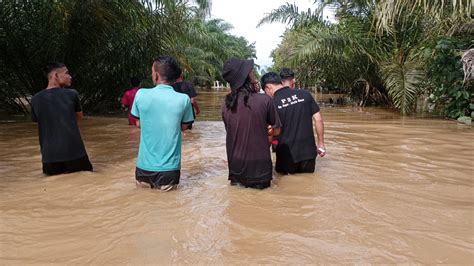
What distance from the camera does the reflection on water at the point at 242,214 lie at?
288cm

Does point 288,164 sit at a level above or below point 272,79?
below

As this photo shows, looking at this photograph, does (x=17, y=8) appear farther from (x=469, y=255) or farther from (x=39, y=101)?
(x=469, y=255)

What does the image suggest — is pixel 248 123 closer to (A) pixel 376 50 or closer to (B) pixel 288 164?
(B) pixel 288 164

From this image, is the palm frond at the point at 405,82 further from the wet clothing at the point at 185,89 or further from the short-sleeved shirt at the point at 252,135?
the short-sleeved shirt at the point at 252,135

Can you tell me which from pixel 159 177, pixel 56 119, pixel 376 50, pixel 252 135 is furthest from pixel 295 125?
pixel 376 50

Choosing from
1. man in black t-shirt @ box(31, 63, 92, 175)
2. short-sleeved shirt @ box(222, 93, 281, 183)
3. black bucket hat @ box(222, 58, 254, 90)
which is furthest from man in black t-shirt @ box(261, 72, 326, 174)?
man in black t-shirt @ box(31, 63, 92, 175)

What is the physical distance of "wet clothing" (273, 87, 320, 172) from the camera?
5.10 meters

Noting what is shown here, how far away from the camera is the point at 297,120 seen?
5.09m

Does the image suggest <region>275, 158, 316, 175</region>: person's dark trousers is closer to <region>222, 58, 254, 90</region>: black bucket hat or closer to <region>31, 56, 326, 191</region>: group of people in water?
<region>31, 56, 326, 191</region>: group of people in water

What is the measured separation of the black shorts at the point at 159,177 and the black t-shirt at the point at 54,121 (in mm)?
1101

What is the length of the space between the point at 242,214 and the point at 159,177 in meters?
1.13

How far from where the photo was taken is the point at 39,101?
4.80 meters

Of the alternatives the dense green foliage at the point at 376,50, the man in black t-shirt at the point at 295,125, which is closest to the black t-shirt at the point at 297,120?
the man in black t-shirt at the point at 295,125

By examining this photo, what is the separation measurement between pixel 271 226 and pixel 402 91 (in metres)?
10.6
